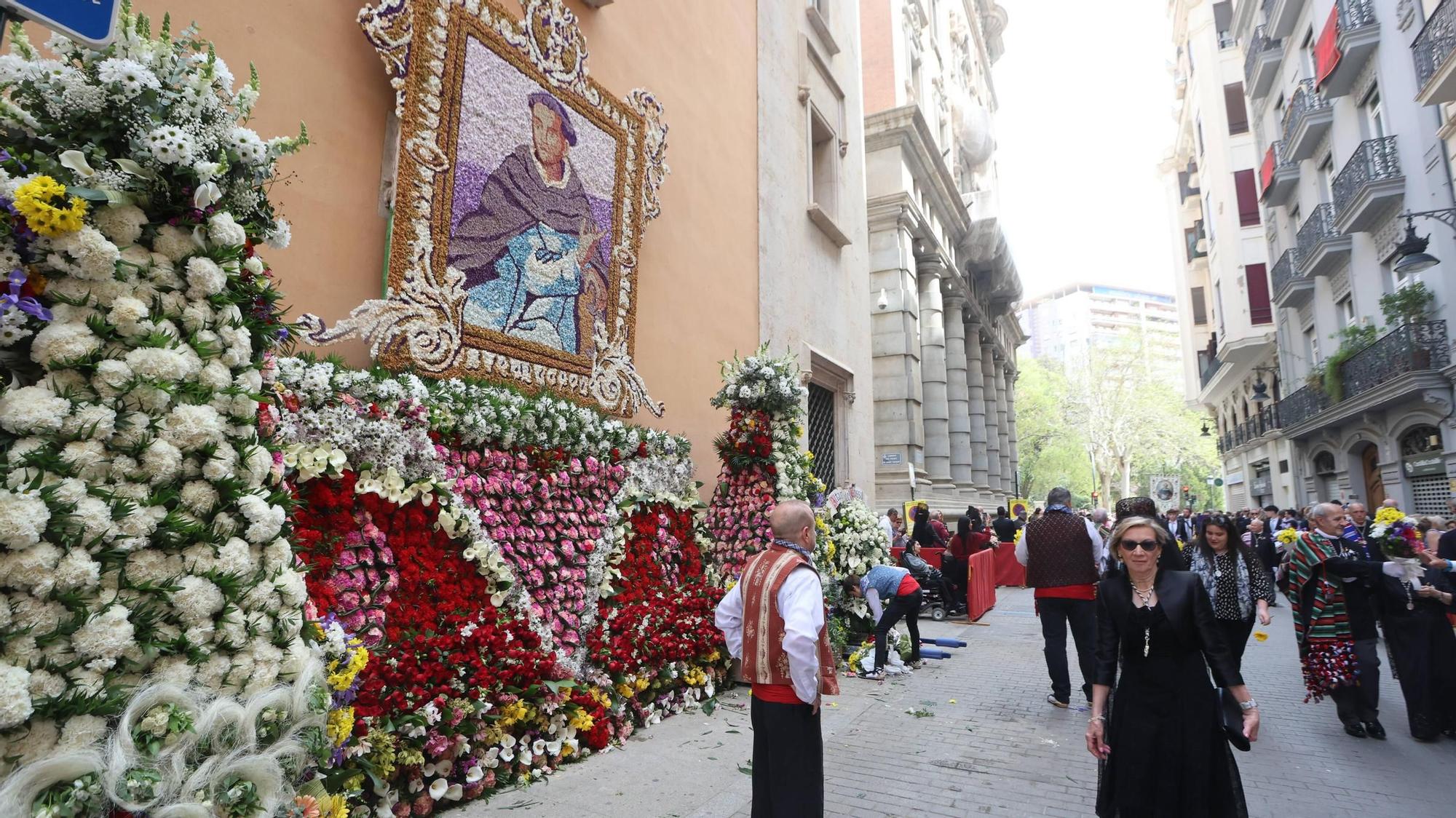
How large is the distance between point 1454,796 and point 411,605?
660 centimetres

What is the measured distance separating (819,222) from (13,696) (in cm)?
1197

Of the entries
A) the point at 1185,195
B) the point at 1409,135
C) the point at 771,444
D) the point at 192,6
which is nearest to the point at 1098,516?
the point at 771,444

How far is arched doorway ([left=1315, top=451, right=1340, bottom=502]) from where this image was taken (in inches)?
841

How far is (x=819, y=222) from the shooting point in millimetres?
12867

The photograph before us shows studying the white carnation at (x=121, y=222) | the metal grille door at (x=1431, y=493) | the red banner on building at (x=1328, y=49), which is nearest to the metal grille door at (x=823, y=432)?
the white carnation at (x=121, y=222)

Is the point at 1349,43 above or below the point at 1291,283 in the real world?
above

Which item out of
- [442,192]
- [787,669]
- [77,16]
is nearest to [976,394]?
[442,192]

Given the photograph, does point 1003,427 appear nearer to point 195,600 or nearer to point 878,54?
point 878,54

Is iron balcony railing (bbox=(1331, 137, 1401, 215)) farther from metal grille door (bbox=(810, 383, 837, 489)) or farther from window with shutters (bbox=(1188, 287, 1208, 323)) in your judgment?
window with shutters (bbox=(1188, 287, 1208, 323))

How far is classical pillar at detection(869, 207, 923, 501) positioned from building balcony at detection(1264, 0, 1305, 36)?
12.9 meters

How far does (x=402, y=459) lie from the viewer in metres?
4.56

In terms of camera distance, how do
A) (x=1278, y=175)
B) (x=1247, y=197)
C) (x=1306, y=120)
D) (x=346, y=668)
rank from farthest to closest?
(x=1247, y=197)
(x=1278, y=175)
(x=1306, y=120)
(x=346, y=668)

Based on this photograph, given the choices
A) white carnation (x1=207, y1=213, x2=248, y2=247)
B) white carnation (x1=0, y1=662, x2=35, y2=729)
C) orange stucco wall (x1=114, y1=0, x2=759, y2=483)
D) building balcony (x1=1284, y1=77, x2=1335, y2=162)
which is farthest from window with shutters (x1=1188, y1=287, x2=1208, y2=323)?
white carnation (x1=0, y1=662, x2=35, y2=729)

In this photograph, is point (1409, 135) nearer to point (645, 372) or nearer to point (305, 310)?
point (645, 372)
